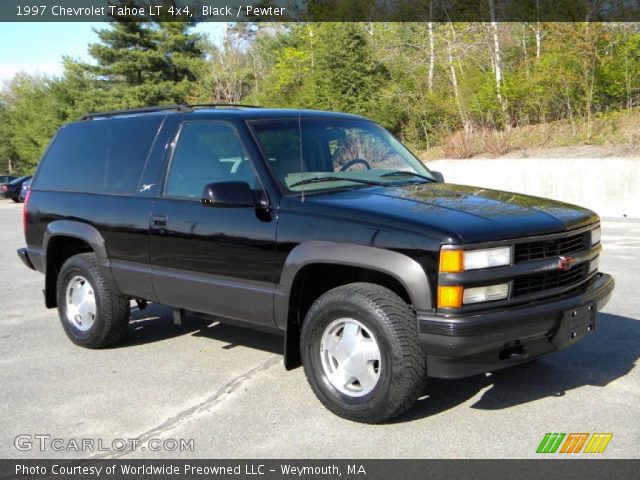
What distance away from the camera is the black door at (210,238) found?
4422mm

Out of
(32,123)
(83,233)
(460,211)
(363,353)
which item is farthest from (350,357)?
(32,123)

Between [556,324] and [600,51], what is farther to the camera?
[600,51]

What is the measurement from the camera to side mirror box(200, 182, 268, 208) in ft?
13.9

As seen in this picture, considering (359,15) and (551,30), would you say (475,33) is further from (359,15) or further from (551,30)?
(359,15)

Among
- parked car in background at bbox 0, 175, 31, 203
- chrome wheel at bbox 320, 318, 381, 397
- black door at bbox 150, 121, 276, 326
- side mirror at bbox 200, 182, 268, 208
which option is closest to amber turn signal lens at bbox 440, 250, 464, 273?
chrome wheel at bbox 320, 318, 381, 397

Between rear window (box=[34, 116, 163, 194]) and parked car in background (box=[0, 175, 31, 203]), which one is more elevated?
rear window (box=[34, 116, 163, 194])

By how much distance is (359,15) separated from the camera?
38.7 metres

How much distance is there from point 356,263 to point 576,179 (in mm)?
14568

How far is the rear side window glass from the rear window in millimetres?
414

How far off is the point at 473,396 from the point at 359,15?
3700cm

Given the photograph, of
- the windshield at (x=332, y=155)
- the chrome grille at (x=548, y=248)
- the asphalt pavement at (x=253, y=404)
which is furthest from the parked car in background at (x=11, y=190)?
the chrome grille at (x=548, y=248)

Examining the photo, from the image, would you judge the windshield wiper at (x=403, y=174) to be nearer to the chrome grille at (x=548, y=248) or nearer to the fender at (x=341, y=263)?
the fender at (x=341, y=263)

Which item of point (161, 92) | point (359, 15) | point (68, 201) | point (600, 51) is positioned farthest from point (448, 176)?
point (161, 92)

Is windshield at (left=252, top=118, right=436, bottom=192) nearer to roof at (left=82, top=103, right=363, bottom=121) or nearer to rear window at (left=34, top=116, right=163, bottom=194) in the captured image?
roof at (left=82, top=103, right=363, bottom=121)
